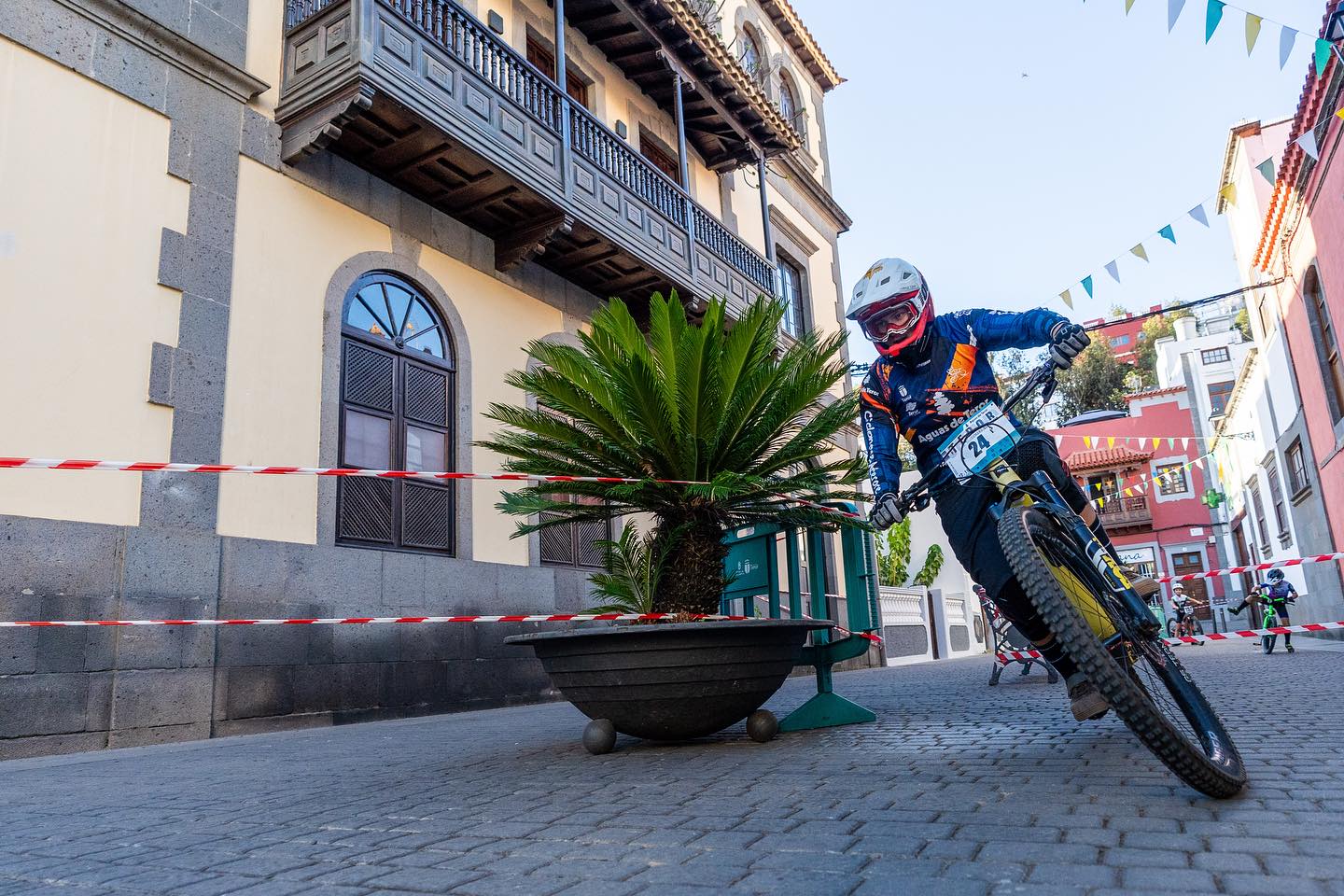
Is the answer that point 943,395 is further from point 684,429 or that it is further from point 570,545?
point 570,545

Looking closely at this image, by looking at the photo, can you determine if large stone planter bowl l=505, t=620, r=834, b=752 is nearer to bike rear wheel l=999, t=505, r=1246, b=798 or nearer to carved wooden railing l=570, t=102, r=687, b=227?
bike rear wheel l=999, t=505, r=1246, b=798

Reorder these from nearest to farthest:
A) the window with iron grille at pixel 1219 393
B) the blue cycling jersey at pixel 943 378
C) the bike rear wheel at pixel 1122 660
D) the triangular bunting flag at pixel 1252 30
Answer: the bike rear wheel at pixel 1122 660, the blue cycling jersey at pixel 943 378, the triangular bunting flag at pixel 1252 30, the window with iron grille at pixel 1219 393

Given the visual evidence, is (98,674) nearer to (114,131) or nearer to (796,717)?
(114,131)

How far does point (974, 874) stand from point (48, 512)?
6596 mm

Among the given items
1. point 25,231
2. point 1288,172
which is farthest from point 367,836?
point 1288,172

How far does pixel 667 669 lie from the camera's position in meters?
4.30

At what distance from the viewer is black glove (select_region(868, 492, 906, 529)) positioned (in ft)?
13.3

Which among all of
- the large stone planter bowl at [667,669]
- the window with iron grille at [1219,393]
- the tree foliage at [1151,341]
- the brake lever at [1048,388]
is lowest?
the large stone planter bowl at [667,669]

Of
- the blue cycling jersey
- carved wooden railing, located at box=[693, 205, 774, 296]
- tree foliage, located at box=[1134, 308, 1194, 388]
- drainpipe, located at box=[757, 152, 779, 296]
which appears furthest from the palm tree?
tree foliage, located at box=[1134, 308, 1194, 388]

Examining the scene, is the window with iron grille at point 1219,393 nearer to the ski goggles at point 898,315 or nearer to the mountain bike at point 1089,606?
the ski goggles at point 898,315

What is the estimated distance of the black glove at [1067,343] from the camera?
3496 mm

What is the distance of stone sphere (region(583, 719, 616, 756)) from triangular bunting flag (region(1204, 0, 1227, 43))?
23.4 ft

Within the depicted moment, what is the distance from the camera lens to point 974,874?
199 cm

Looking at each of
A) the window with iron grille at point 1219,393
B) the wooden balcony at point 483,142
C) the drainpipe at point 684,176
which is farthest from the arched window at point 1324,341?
the window with iron grille at point 1219,393
